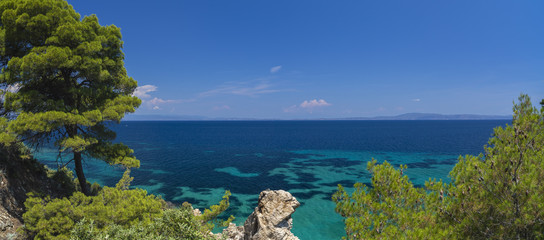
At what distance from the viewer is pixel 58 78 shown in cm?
1491

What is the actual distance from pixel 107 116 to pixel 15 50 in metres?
5.86

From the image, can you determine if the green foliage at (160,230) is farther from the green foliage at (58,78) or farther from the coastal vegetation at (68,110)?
the green foliage at (58,78)

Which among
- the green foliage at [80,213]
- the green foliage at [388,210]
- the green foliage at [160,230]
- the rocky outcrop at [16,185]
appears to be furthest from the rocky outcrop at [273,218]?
the rocky outcrop at [16,185]

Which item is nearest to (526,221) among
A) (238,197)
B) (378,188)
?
(378,188)

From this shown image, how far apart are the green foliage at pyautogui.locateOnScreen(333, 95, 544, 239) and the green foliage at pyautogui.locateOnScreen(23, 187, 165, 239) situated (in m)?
9.94

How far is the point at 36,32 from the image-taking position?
42.3 ft

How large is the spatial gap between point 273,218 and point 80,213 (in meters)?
10.6

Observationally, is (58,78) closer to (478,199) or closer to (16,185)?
(16,185)

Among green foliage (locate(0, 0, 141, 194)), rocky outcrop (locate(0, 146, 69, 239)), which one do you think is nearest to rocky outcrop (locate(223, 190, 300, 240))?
green foliage (locate(0, 0, 141, 194))

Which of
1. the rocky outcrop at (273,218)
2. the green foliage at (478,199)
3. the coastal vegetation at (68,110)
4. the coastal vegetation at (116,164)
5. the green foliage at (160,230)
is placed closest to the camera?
the green foliage at (478,199)

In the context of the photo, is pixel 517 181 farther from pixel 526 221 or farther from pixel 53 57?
pixel 53 57

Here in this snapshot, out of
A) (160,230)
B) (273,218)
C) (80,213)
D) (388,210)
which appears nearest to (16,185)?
(80,213)

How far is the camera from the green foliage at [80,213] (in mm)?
11320

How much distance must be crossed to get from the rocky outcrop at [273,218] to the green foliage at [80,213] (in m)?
5.59
